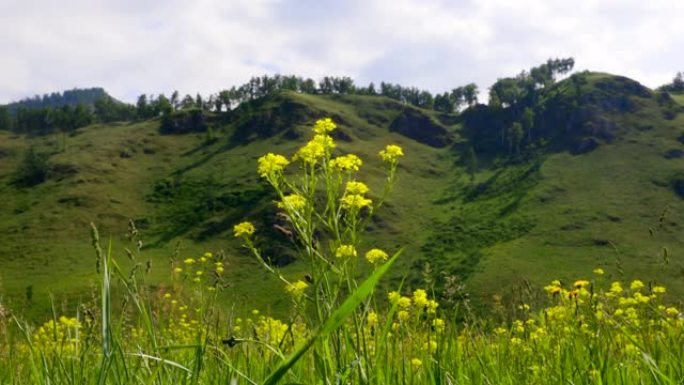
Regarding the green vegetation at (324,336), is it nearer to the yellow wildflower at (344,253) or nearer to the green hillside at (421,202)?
the yellow wildflower at (344,253)

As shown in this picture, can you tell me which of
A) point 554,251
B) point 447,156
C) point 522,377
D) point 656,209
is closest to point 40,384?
point 522,377

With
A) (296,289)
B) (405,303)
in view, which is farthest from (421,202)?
(296,289)

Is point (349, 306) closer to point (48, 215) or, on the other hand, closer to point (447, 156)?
point (48, 215)

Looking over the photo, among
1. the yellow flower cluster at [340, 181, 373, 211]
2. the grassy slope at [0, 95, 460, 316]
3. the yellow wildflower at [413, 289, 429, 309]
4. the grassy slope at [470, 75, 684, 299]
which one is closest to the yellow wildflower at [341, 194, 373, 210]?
the yellow flower cluster at [340, 181, 373, 211]

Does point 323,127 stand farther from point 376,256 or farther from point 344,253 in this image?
point 344,253

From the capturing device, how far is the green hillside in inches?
4904

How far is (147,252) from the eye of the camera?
13925 centimetres

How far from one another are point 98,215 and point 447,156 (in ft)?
348

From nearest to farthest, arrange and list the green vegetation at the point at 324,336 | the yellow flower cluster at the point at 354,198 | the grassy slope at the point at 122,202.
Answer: the green vegetation at the point at 324,336
the yellow flower cluster at the point at 354,198
the grassy slope at the point at 122,202

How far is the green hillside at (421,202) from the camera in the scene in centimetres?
12456

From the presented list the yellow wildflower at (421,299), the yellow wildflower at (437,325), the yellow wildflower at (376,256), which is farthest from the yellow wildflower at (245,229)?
the yellow wildflower at (437,325)

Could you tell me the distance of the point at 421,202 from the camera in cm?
16438

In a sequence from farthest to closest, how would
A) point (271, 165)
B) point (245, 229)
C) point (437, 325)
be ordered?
point (271, 165), point (245, 229), point (437, 325)

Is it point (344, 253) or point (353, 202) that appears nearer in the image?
point (344, 253)
